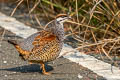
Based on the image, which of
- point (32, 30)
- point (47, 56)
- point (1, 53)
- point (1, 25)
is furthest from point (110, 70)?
point (1, 25)

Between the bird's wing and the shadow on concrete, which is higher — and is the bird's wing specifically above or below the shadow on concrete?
above

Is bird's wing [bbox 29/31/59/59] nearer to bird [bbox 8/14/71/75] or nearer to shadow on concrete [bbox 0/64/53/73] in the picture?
bird [bbox 8/14/71/75]

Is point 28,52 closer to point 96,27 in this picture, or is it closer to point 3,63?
point 3,63

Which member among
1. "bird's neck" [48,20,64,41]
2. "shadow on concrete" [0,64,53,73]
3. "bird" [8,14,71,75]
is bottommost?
"shadow on concrete" [0,64,53,73]

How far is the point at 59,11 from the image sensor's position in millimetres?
10070

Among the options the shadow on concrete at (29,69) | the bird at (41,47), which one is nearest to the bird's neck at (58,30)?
the bird at (41,47)

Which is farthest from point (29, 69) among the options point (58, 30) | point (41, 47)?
point (58, 30)

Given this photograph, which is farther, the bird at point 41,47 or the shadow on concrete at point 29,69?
the shadow on concrete at point 29,69

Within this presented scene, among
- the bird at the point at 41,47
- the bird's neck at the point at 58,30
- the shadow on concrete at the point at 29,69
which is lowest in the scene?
the shadow on concrete at the point at 29,69

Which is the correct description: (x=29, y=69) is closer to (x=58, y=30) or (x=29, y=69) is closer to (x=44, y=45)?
(x=44, y=45)

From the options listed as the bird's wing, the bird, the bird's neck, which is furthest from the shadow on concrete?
the bird's neck

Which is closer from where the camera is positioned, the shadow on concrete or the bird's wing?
the bird's wing

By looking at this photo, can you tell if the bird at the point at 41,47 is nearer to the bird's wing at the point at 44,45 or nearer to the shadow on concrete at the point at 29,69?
the bird's wing at the point at 44,45

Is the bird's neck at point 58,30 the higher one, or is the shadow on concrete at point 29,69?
the bird's neck at point 58,30
